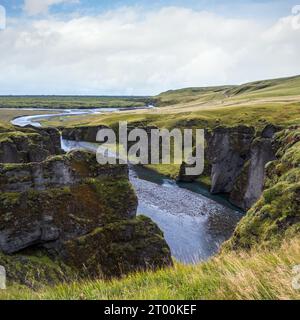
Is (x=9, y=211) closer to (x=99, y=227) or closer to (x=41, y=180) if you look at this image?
(x=41, y=180)

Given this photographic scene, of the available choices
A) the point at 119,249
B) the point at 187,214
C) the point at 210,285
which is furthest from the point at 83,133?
the point at 210,285

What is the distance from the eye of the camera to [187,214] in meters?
64.6

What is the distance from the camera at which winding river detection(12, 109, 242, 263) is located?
5231cm

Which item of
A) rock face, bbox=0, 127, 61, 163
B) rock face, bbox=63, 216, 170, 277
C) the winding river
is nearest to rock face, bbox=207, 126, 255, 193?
the winding river

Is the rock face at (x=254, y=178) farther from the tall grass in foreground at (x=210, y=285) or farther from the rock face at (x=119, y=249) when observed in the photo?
the tall grass in foreground at (x=210, y=285)

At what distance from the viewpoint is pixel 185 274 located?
11148mm

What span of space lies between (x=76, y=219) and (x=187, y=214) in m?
32.4

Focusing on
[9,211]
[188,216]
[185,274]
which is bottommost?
[188,216]

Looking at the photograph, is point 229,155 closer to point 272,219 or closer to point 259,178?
point 259,178

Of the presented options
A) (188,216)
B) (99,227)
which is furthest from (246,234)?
(188,216)

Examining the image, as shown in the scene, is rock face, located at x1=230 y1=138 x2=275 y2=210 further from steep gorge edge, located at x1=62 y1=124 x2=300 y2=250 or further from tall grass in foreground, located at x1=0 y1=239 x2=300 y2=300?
tall grass in foreground, located at x1=0 y1=239 x2=300 y2=300

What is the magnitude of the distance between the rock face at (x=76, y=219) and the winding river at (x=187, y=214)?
864cm

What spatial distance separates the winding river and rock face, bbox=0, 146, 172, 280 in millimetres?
8642
